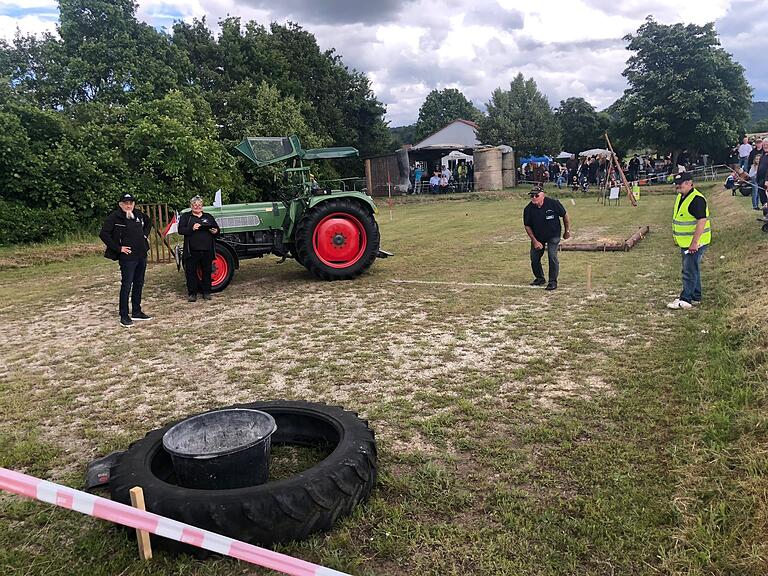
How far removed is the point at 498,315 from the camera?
718 centimetres

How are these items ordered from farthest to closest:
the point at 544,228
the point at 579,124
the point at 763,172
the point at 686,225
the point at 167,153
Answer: the point at 579,124, the point at 167,153, the point at 763,172, the point at 544,228, the point at 686,225

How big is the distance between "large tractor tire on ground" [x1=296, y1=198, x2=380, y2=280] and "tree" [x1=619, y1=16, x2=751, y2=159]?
90.8ft

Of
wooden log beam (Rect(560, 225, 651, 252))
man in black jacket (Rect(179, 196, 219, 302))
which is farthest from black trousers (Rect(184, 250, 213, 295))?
wooden log beam (Rect(560, 225, 651, 252))

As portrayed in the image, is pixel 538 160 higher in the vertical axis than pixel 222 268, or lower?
higher

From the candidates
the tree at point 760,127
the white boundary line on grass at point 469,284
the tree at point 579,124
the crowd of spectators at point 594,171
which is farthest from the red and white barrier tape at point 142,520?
the tree at point 760,127

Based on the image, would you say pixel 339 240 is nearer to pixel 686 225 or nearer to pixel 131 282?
pixel 131 282

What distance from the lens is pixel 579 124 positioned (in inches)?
1911

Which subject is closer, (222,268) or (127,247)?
(127,247)

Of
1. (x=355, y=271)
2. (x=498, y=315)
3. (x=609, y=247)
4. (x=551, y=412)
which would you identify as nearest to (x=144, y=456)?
(x=551, y=412)

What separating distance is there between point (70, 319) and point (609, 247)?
931 centimetres

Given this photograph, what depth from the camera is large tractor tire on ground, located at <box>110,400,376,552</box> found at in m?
2.84

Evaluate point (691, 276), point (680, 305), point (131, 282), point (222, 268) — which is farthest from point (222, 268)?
point (691, 276)

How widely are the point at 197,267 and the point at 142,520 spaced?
22.2 feet

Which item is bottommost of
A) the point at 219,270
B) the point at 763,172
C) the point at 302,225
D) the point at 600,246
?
the point at 600,246
